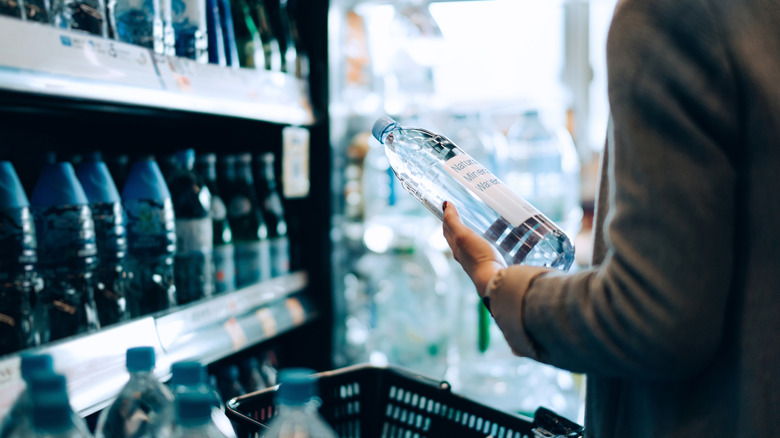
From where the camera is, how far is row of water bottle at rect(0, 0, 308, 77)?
3.60 feet

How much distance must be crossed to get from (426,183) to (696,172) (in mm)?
737

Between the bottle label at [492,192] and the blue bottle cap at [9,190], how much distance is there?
2.38 feet

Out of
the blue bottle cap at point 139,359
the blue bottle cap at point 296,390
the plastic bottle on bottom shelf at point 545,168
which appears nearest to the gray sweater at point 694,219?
the blue bottle cap at point 296,390

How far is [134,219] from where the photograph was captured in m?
1.33

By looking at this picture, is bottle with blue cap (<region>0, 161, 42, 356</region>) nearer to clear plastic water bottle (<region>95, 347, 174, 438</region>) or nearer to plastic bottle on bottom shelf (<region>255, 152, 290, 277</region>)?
clear plastic water bottle (<region>95, 347, 174, 438</region>)

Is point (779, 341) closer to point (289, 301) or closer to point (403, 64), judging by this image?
point (289, 301)

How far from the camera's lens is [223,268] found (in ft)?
5.05

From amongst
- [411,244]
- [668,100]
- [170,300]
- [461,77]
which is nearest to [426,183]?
[170,300]

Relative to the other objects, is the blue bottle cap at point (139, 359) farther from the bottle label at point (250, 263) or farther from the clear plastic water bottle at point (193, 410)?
the bottle label at point (250, 263)

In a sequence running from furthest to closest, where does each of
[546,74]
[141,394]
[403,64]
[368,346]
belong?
1. [546,74]
2. [403,64]
3. [368,346]
4. [141,394]

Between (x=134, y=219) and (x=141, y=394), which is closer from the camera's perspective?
(x=141, y=394)

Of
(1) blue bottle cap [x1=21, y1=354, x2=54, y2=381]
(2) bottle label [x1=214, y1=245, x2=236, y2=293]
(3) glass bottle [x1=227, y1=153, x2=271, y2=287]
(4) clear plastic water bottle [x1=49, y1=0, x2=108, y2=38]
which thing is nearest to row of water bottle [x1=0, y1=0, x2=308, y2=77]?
(4) clear plastic water bottle [x1=49, y1=0, x2=108, y2=38]

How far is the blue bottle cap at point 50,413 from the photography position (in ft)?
1.98

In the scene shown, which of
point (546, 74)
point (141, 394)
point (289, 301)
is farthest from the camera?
point (546, 74)
